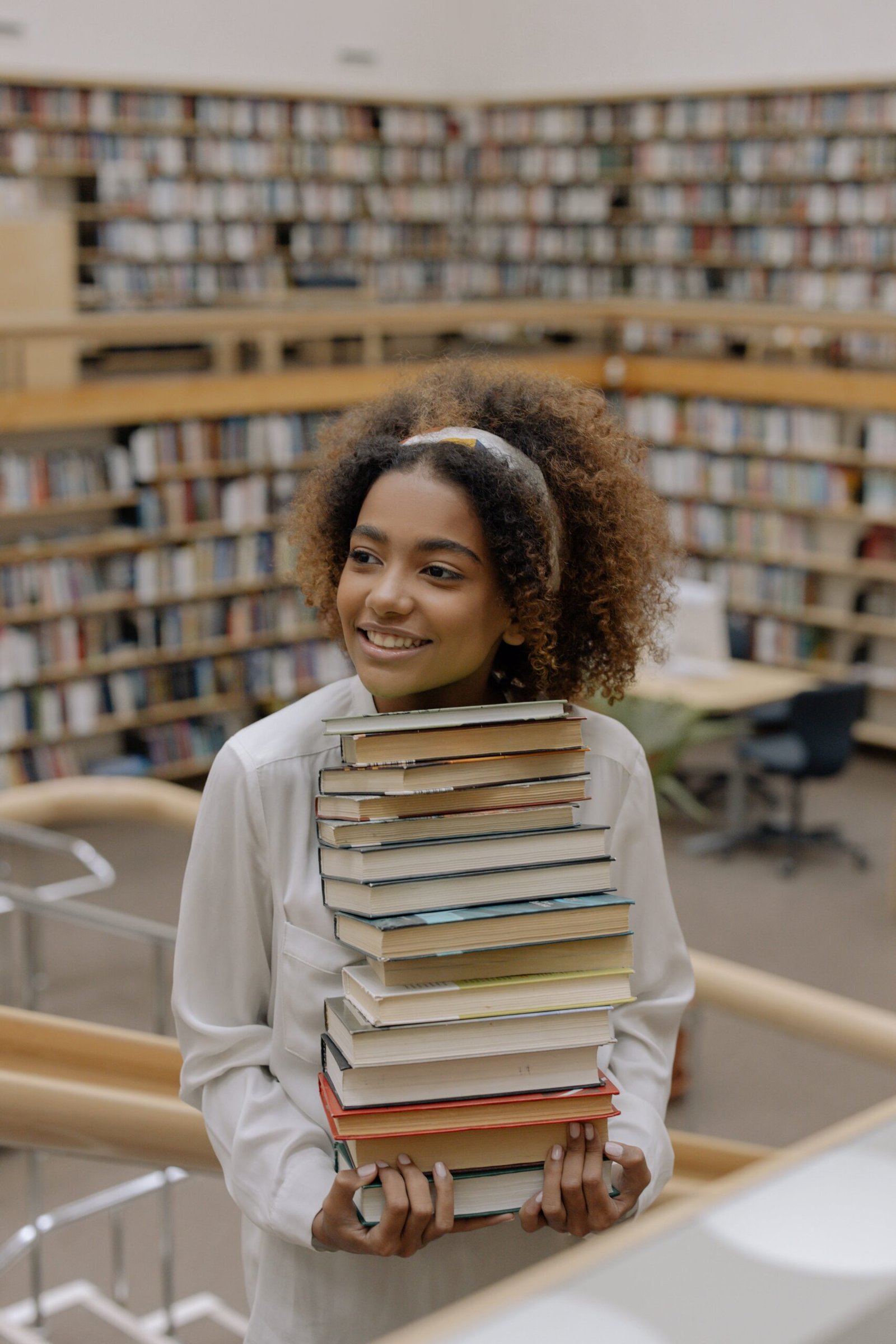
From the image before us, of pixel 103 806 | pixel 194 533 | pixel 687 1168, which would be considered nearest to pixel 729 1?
pixel 194 533

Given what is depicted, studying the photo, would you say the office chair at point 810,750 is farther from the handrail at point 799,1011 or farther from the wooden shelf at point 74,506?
the handrail at point 799,1011

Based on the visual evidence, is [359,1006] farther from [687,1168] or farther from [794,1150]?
[687,1168]

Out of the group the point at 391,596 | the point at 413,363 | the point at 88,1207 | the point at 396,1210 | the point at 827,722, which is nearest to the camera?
the point at 396,1210

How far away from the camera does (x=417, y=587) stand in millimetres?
1172

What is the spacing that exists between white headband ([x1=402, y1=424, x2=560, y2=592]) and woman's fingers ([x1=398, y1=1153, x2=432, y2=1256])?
48 cm

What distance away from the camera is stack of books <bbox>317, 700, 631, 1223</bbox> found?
1065 mm

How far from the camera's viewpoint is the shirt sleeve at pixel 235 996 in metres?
1.17

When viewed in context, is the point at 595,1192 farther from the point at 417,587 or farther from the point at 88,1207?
the point at 88,1207

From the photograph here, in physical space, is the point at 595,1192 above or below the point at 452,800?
below

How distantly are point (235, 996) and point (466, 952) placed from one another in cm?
24

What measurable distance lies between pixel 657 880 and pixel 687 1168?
27.8 inches

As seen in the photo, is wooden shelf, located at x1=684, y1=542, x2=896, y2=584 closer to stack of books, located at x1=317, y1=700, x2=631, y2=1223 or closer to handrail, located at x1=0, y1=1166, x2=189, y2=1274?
handrail, located at x1=0, y1=1166, x2=189, y2=1274

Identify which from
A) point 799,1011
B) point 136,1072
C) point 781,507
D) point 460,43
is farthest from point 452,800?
point 460,43

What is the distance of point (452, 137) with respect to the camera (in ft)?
38.3
